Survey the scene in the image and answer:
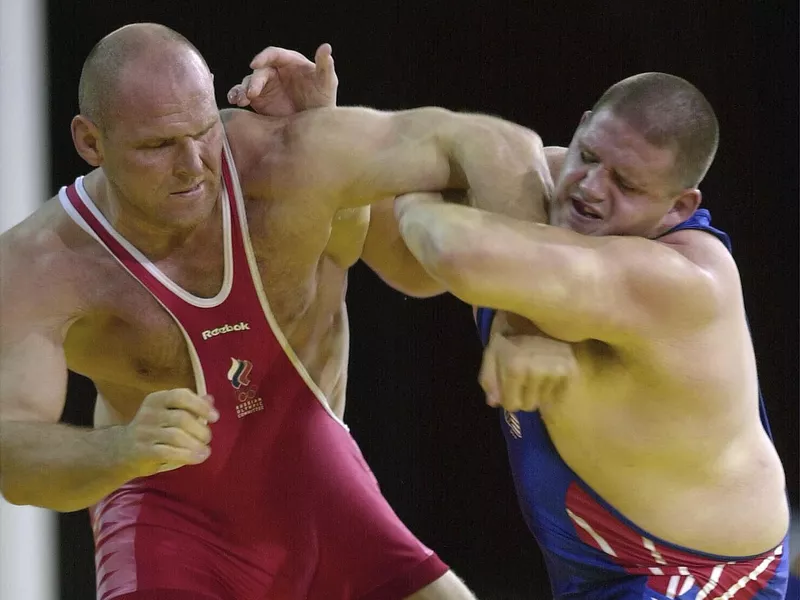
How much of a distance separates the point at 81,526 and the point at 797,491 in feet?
6.48

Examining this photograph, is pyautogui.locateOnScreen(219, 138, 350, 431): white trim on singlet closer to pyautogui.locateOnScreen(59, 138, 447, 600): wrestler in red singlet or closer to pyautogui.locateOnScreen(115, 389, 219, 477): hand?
pyautogui.locateOnScreen(59, 138, 447, 600): wrestler in red singlet

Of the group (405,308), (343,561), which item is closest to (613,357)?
(343,561)

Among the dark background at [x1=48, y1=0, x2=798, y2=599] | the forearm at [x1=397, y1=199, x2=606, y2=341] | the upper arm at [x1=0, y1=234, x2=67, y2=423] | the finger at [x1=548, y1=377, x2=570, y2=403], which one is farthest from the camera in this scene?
the dark background at [x1=48, y1=0, x2=798, y2=599]

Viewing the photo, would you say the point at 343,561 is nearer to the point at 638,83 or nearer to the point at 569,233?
the point at 569,233

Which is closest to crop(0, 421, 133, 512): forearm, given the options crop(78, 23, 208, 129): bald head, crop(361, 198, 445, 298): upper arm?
crop(78, 23, 208, 129): bald head

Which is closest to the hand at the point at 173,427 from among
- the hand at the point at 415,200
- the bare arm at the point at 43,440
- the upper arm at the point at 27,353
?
the bare arm at the point at 43,440

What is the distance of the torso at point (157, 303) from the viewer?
1.90 m

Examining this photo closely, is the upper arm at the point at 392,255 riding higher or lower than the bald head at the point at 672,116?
lower

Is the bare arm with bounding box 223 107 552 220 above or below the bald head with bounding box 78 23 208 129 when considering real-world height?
below

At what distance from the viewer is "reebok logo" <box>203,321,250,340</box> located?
193cm

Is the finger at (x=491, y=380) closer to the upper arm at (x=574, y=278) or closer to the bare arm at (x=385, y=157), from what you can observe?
the upper arm at (x=574, y=278)

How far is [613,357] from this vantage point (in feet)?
5.32

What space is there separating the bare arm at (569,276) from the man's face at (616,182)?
86 millimetres

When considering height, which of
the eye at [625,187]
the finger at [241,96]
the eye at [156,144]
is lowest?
the eye at [156,144]
